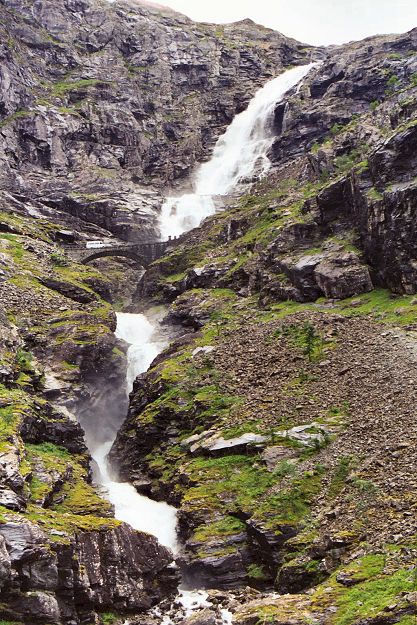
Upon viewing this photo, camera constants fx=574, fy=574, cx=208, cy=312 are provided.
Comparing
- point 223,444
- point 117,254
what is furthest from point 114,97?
point 223,444

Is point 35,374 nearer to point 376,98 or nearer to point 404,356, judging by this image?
point 404,356

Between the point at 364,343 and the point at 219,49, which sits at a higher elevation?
the point at 219,49

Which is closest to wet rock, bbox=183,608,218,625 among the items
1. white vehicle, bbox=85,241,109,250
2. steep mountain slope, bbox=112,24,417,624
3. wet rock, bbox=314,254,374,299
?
steep mountain slope, bbox=112,24,417,624

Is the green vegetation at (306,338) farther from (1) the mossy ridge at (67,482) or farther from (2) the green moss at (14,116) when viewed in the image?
(2) the green moss at (14,116)

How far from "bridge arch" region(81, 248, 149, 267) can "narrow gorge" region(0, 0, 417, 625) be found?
300 mm

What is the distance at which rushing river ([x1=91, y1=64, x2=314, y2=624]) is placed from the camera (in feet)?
105

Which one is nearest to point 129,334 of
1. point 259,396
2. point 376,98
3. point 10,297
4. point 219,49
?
point 10,297

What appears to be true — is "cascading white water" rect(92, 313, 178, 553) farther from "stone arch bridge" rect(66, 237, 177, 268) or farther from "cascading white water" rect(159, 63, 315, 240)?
"cascading white water" rect(159, 63, 315, 240)

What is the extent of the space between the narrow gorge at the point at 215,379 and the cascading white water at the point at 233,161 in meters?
0.81

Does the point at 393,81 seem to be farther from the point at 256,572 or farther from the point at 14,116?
the point at 256,572

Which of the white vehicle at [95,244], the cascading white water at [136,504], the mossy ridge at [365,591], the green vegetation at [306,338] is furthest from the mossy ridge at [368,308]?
the white vehicle at [95,244]

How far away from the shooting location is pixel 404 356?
110ft

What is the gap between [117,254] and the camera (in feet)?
270

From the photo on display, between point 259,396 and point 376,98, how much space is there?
83.1 m
